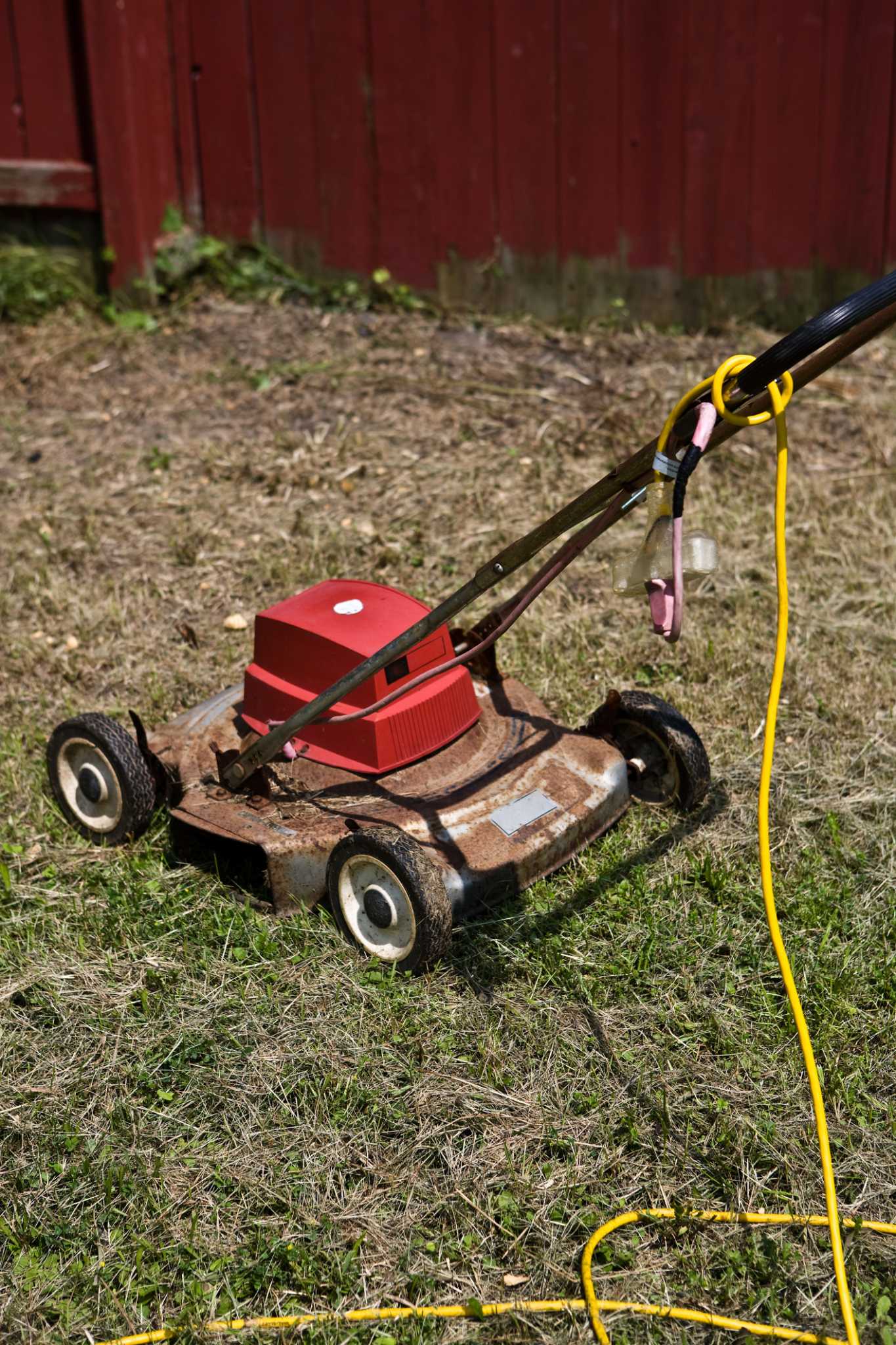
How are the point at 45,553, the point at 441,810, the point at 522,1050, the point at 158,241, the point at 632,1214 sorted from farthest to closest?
1. the point at 158,241
2. the point at 45,553
3. the point at 441,810
4. the point at 522,1050
5. the point at 632,1214

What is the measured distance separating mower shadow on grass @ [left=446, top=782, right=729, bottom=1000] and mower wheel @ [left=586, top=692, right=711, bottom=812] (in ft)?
0.24

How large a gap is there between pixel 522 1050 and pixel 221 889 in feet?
2.60

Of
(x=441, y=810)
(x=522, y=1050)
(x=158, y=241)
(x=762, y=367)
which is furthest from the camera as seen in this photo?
(x=158, y=241)

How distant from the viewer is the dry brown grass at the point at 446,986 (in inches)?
85.4

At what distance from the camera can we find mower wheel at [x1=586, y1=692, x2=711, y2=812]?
10.1ft

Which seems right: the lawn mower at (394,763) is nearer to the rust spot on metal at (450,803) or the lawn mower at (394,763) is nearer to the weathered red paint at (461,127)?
the rust spot on metal at (450,803)

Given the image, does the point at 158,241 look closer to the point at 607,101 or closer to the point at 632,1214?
the point at 607,101

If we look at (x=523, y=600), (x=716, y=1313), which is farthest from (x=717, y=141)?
(x=716, y=1313)

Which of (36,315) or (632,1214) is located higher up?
(36,315)

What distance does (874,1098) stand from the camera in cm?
240

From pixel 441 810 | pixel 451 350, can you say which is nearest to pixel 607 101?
pixel 451 350

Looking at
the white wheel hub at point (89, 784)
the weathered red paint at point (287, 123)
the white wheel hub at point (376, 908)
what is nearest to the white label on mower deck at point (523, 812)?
the white wheel hub at point (376, 908)

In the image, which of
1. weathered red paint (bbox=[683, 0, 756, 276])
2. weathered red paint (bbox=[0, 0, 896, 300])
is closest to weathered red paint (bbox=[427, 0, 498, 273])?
weathered red paint (bbox=[0, 0, 896, 300])

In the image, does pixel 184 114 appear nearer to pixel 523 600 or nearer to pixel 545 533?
pixel 523 600
